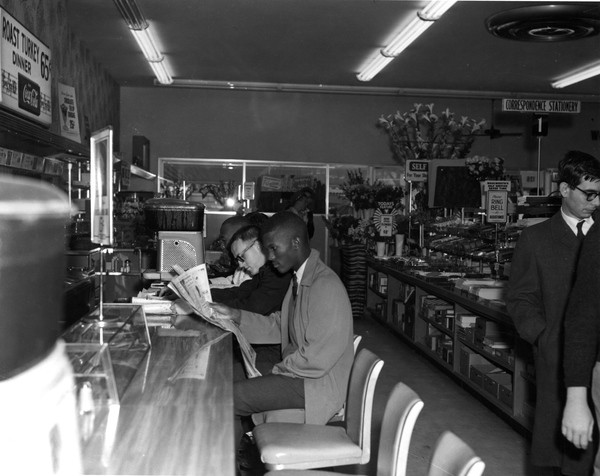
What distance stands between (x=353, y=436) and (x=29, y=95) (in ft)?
12.4

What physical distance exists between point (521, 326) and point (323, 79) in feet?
29.1

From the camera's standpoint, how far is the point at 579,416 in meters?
2.25

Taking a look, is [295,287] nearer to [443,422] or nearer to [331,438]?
[331,438]

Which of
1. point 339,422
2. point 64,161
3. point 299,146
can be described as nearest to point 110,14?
point 64,161

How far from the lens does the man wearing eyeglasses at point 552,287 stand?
3.32 m

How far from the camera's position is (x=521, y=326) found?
344 cm

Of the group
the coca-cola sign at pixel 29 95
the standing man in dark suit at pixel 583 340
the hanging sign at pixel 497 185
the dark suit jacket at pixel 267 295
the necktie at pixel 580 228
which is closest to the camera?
the standing man in dark suit at pixel 583 340

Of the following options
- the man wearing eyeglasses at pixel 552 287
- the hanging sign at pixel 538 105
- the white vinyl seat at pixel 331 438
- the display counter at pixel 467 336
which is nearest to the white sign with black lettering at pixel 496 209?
the display counter at pixel 467 336

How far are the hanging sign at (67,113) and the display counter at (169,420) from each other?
16.1ft

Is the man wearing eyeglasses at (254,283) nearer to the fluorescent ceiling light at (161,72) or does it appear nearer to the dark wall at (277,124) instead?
the fluorescent ceiling light at (161,72)

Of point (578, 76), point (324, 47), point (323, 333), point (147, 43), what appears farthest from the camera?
point (578, 76)

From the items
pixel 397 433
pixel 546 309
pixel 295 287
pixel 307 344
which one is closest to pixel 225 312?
pixel 295 287

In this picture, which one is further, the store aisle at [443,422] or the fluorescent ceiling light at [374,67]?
the fluorescent ceiling light at [374,67]

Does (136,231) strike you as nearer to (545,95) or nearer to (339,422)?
(339,422)
